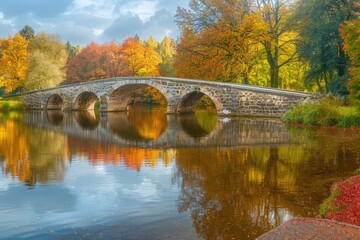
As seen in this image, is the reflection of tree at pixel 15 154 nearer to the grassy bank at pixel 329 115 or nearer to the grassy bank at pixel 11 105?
the grassy bank at pixel 329 115

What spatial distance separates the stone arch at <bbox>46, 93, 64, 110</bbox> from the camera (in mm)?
41531

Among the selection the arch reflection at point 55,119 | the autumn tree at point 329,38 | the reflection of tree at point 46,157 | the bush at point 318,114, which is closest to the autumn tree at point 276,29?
the autumn tree at point 329,38

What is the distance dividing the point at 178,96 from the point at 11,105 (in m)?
21.1

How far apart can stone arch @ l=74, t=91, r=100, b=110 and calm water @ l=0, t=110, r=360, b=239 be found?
25.0 m

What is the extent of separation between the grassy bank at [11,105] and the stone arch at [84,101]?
6.87 m

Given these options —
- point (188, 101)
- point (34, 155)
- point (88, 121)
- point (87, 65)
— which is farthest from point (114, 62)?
point (34, 155)

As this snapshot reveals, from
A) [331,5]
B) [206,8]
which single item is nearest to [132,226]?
[331,5]

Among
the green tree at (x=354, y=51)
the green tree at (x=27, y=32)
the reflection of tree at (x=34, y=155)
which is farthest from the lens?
the green tree at (x=27, y=32)

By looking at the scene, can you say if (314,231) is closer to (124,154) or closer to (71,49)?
(124,154)

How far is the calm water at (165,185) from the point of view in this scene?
18.6 feet

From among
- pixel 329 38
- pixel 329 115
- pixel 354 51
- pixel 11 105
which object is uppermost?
pixel 329 38

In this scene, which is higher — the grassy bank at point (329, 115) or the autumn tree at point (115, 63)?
the autumn tree at point (115, 63)

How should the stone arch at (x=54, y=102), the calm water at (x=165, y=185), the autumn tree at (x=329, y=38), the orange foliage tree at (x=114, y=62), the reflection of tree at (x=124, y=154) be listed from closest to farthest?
the calm water at (x=165, y=185), the reflection of tree at (x=124, y=154), the autumn tree at (x=329, y=38), the stone arch at (x=54, y=102), the orange foliage tree at (x=114, y=62)

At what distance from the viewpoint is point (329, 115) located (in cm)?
1881
